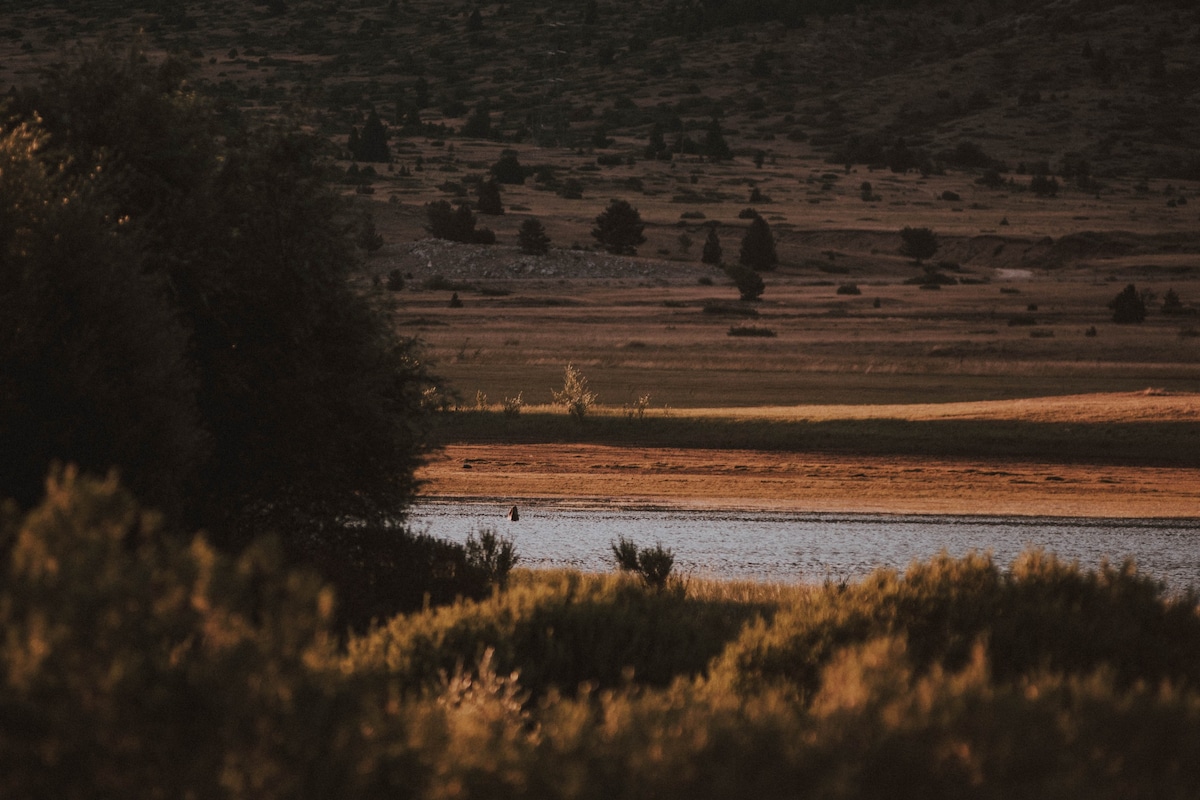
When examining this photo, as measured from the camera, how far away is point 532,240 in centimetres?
9269

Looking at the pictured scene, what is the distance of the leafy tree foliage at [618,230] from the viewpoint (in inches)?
3792

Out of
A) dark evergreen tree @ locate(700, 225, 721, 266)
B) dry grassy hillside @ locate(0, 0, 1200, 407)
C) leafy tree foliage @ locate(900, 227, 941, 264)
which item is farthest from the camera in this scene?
leafy tree foliage @ locate(900, 227, 941, 264)

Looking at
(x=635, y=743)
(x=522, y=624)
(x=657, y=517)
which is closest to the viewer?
(x=635, y=743)

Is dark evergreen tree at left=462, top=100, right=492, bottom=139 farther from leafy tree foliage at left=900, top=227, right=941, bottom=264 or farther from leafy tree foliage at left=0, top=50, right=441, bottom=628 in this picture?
leafy tree foliage at left=0, top=50, right=441, bottom=628

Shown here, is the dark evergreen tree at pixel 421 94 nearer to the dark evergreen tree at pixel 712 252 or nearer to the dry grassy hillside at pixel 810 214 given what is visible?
the dry grassy hillside at pixel 810 214

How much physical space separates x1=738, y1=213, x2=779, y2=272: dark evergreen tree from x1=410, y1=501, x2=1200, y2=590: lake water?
72647 millimetres

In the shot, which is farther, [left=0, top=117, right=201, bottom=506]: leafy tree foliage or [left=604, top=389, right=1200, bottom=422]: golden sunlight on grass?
[left=604, top=389, right=1200, bottom=422]: golden sunlight on grass

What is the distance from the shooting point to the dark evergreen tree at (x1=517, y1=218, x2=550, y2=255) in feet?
303

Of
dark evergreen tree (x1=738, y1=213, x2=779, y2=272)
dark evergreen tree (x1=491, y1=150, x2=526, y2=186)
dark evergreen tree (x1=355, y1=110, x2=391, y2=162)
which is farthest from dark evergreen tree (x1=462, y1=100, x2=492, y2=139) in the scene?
dark evergreen tree (x1=738, y1=213, x2=779, y2=272)

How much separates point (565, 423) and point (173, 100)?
71.5 feet

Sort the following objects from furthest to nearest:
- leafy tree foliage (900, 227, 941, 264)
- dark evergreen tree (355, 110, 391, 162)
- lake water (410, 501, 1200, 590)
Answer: dark evergreen tree (355, 110, 391, 162) → leafy tree foliage (900, 227, 941, 264) → lake water (410, 501, 1200, 590)

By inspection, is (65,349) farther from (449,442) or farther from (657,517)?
(449,442)

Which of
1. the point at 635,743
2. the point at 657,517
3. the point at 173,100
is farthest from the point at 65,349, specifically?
the point at 657,517

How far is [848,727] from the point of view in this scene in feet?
15.5
